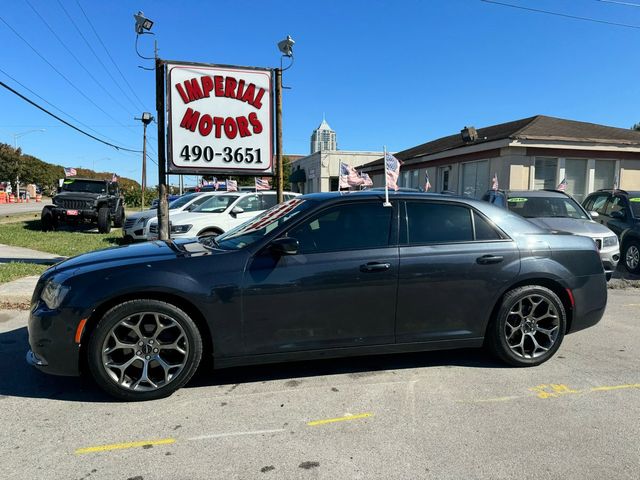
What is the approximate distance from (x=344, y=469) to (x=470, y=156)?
1684 cm

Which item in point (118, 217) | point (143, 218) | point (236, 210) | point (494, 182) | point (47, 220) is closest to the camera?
point (236, 210)

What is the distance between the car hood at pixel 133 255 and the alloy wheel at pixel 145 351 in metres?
0.44

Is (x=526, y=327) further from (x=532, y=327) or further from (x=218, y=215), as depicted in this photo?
(x=218, y=215)

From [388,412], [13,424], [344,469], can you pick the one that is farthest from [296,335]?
[13,424]

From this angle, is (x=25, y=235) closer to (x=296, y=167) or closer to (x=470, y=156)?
(x=470, y=156)

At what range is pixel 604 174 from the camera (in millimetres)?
16781

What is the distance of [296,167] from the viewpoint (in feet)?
157

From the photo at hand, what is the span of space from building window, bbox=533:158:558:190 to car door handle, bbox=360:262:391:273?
14267mm

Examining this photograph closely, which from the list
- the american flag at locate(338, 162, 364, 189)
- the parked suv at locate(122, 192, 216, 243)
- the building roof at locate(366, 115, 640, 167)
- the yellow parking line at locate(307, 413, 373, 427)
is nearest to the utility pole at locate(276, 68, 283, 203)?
the parked suv at locate(122, 192, 216, 243)

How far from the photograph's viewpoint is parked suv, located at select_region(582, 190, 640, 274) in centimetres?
950

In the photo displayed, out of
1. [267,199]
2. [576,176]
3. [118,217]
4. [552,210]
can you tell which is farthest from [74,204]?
[576,176]

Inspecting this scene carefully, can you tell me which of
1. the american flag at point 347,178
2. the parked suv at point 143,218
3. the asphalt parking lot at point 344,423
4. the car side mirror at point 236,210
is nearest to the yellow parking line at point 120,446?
the asphalt parking lot at point 344,423

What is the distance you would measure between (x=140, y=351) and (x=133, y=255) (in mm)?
761

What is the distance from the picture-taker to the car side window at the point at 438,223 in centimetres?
403
